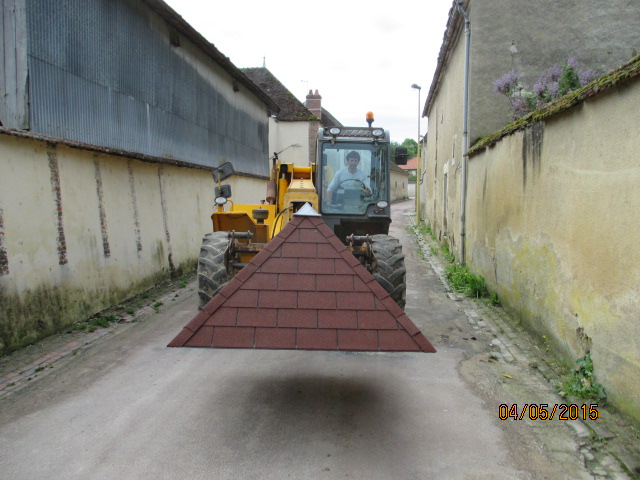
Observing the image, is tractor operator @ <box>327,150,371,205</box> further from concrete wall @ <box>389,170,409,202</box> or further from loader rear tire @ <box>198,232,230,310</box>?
concrete wall @ <box>389,170,409,202</box>

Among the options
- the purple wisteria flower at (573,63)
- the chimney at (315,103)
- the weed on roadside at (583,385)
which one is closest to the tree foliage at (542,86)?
the purple wisteria flower at (573,63)

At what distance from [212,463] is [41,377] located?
275cm

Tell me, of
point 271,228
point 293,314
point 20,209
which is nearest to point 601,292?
point 293,314

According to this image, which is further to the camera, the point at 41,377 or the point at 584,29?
the point at 584,29

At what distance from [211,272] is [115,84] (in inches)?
198

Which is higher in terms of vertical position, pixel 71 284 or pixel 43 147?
pixel 43 147

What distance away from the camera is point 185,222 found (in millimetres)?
11750

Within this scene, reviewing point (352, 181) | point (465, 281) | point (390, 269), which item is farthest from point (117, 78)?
point (465, 281)

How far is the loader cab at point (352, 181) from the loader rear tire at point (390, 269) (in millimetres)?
1476

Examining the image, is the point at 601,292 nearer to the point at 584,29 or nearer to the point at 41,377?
the point at 41,377

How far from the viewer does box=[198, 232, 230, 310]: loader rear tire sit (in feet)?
19.3

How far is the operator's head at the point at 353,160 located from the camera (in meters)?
7.43
